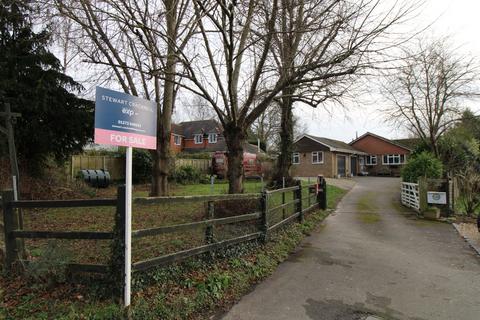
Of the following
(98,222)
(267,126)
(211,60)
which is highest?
(267,126)

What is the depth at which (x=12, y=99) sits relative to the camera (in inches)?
392

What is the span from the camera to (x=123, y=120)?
3633 millimetres

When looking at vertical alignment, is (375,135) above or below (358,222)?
above

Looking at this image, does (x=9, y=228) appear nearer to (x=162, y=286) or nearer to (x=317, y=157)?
(x=162, y=286)

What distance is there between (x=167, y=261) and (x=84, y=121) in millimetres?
9282

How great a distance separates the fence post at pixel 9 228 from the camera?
4.26m

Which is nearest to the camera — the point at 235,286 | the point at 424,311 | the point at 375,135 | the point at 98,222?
the point at 424,311

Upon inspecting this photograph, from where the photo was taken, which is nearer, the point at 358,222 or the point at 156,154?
the point at 358,222

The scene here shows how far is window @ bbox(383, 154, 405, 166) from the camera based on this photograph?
3734cm

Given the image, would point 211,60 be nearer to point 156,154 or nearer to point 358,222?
point 156,154

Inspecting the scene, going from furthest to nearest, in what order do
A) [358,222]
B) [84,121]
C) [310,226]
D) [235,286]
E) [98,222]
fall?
[84,121]
[358,222]
[310,226]
[98,222]
[235,286]

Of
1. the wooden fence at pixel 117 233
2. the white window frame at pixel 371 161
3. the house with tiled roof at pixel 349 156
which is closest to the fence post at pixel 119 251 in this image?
the wooden fence at pixel 117 233

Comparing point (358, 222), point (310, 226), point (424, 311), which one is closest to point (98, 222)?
point (310, 226)

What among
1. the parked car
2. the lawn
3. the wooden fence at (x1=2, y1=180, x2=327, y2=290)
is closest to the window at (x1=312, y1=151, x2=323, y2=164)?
the parked car
